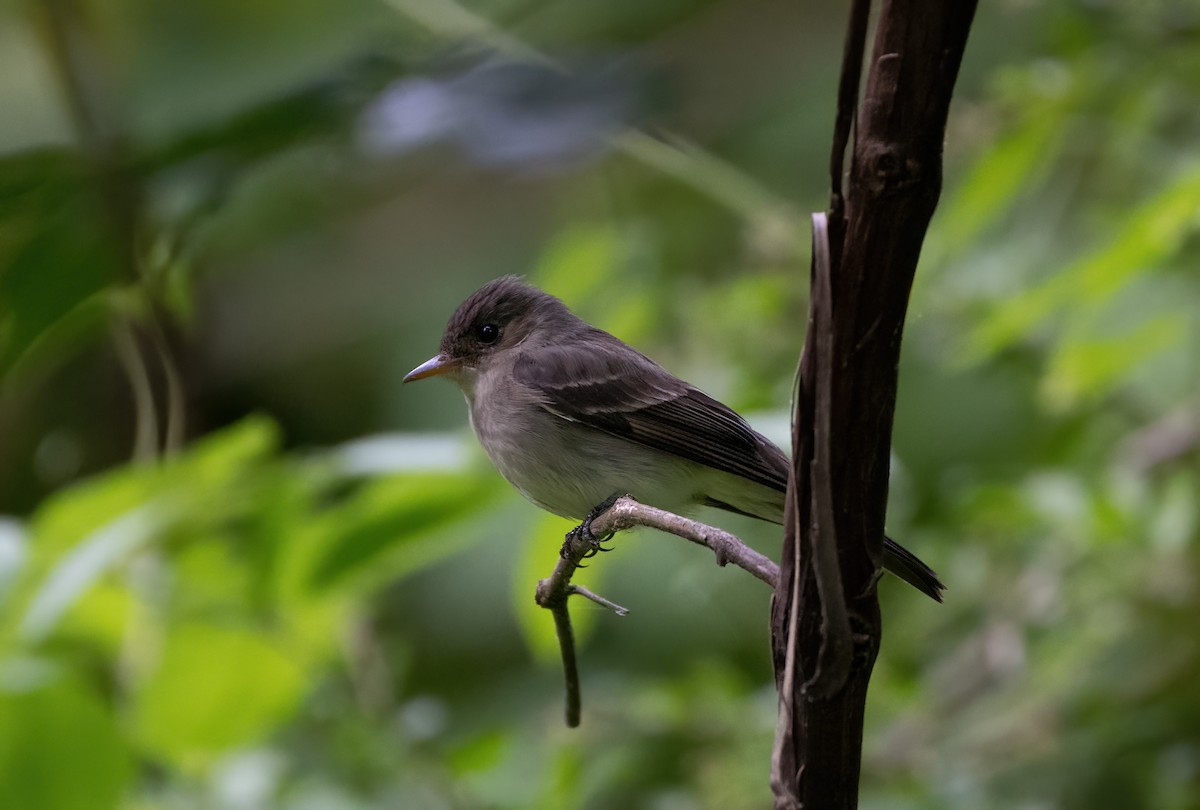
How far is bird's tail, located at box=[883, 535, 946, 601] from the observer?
1.53 m

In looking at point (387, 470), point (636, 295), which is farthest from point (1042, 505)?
point (387, 470)

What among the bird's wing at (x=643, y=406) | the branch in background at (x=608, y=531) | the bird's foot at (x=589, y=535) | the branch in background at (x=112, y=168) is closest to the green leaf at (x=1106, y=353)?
the bird's wing at (x=643, y=406)

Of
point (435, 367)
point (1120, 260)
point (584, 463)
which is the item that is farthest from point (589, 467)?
point (1120, 260)

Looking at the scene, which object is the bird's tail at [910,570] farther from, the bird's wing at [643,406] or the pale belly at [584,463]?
the pale belly at [584,463]

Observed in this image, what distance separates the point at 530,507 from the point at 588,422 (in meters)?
0.27

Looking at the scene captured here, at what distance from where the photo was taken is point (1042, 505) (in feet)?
8.32

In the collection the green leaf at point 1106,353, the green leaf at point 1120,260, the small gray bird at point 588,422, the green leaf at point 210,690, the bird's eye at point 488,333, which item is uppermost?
the green leaf at point 1120,260

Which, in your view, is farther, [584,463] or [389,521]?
[584,463]

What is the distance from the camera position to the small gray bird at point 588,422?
215 centimetres

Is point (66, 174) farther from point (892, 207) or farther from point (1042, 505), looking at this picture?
point (1042, 505)

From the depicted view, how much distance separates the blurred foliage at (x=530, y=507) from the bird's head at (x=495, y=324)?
0.20 metres

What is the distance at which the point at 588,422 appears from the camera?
7.68ft

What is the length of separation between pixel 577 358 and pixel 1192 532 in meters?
1.38

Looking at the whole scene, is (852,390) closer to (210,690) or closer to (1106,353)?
(210,690)
